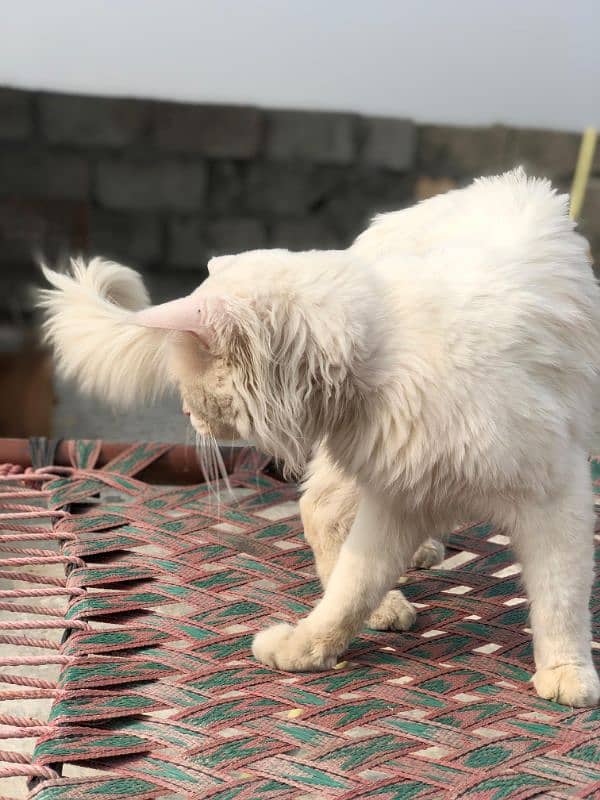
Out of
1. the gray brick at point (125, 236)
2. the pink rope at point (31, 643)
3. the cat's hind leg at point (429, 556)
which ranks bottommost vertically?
the pink rope at point (31, 643)

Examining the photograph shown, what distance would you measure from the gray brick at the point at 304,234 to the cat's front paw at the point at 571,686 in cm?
139

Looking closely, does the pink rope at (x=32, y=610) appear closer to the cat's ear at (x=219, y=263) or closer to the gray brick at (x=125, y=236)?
the cat's ear at (x=219, y=263)

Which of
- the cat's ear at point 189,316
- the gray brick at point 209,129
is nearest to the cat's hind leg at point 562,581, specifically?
the cat's ear at point 189,316

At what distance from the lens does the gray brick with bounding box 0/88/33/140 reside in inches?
87.4

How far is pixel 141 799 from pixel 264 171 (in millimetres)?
1662

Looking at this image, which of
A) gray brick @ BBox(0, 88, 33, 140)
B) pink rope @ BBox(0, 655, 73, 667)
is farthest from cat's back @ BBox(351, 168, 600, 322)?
gray brick @ BBox(0, 88, 33, 140)

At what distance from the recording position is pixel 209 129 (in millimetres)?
2271

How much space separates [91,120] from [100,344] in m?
1.13

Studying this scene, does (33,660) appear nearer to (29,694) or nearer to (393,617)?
(29,694)

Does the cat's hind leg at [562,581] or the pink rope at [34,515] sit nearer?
the cat's hind leg at [562,581]

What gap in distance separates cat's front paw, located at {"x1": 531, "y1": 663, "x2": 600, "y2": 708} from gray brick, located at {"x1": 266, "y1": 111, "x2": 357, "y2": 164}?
148cm

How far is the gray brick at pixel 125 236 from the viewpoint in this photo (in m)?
2.30

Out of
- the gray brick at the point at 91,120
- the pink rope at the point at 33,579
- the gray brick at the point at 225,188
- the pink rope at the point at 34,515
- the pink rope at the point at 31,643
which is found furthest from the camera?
the gray brick at the point at 225,188

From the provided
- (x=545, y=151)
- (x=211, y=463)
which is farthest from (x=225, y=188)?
(x=211, y=463)
